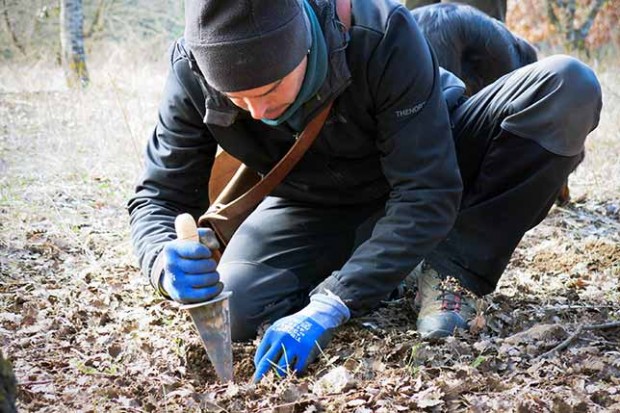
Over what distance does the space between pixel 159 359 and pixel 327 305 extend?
2.14 ft


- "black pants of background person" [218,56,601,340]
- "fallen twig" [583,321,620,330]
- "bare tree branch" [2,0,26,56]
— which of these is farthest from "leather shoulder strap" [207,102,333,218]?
"bare tree branch" [2,0,26,56]

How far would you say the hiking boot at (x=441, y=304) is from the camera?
2924 mm

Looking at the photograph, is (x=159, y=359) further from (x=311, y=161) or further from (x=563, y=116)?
(x=563, y=116)

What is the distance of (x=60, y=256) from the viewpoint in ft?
13.4

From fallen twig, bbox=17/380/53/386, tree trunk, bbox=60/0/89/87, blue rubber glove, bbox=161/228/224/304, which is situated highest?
blue rubber glove, bbox=161/228/224/304

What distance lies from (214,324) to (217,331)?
0.03 metres

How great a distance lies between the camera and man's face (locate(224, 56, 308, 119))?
246 cm

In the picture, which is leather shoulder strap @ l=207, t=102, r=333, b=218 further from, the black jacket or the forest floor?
the forest floor

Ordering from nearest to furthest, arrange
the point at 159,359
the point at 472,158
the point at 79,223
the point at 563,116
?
the point at 159,359 < the point at 563,116 < the point at 472,158 < the point at 79,223

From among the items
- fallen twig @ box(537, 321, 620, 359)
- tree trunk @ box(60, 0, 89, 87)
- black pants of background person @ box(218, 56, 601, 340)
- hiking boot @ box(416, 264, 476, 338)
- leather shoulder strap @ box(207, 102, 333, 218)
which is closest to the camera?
fallen twig @ box(537, 321, 620, 359)

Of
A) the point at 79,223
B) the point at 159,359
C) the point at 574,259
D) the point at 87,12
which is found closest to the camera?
the point at 159,359

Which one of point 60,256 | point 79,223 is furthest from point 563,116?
point 79,223

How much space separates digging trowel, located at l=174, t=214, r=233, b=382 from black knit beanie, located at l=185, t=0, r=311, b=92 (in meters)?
0.49

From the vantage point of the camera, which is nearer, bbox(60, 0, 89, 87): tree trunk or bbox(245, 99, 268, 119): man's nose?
bbox(245, 99, 268, 119): man's nose
